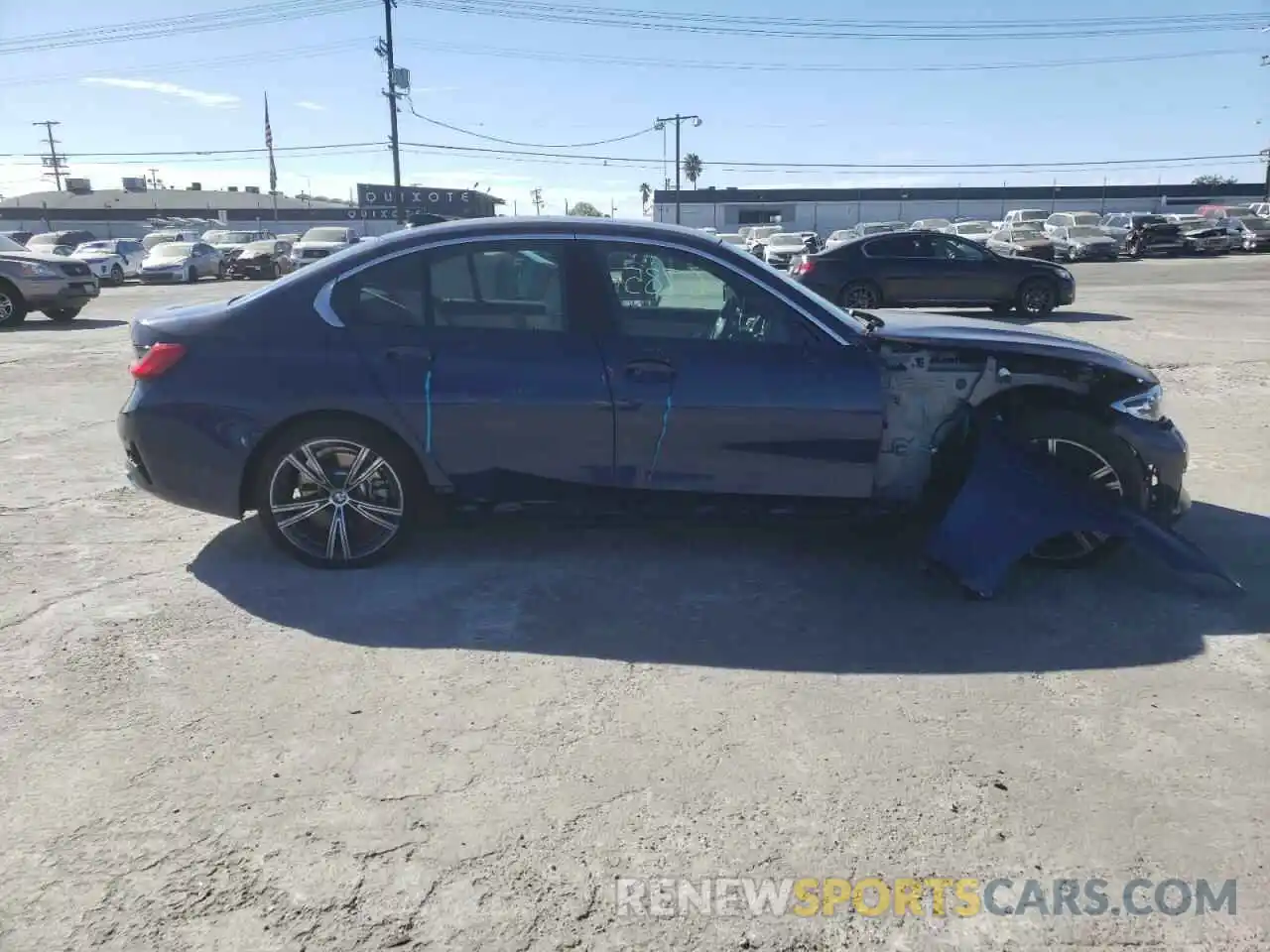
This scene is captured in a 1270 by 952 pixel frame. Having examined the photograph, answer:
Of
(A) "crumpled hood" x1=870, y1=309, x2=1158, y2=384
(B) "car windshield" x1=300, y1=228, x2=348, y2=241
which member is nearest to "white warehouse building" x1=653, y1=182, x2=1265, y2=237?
(B) "car windshield" x1=300, y1=228, x2=348, y2=241

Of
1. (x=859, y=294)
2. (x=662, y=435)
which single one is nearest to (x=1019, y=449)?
(x=662, y=435)

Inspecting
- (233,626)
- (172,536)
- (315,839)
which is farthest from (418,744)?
(172,536)

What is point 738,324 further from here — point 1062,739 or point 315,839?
point 315,839

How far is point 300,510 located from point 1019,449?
135 inches

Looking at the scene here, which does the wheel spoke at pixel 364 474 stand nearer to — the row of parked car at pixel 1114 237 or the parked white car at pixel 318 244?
the parked white car at pixel 318 244

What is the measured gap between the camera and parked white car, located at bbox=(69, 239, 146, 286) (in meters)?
32.5

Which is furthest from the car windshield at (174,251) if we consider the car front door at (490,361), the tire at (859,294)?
the car front door at (490,361)

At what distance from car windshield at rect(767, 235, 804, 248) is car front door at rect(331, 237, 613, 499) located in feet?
110

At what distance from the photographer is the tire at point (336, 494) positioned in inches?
175

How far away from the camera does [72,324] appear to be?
655 inches

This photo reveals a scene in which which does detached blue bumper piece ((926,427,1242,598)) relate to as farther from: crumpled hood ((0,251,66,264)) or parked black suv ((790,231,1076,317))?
crumpled hood ((0,251,66,264))

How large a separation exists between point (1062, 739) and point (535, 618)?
2.10m

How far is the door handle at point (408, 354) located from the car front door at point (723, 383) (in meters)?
0.82

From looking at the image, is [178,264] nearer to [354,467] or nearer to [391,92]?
[391,92]
